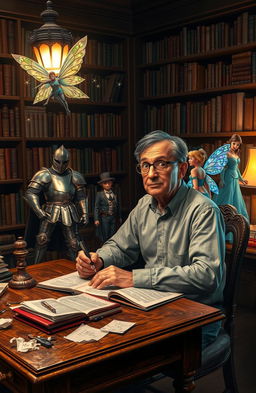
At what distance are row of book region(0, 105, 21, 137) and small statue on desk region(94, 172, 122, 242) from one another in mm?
811

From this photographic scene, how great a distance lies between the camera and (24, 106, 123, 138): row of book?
4.14 m

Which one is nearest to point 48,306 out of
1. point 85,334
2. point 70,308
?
point 70,308

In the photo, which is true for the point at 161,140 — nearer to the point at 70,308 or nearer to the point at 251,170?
the point at 70,308

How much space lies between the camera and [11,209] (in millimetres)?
4070

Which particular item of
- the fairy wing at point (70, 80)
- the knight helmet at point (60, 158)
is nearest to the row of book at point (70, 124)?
the knight helmet at point (60, 158)

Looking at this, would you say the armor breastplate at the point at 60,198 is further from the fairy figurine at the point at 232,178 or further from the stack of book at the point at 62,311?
the stack of book at the point at 62,311

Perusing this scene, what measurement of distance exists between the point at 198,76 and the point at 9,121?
163 cm

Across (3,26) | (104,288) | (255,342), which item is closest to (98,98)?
(3,26)

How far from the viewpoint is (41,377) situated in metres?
1.19

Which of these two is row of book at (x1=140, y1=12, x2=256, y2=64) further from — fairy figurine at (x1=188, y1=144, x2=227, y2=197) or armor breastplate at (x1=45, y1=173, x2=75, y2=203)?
armor breastplate at (x1=45, y1=173, x2=75, y2=203)

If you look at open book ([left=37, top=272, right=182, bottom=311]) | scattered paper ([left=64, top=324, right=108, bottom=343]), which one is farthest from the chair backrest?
scattered paper ([left=64, top=324, right=108, bottom=343])

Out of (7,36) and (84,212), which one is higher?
(7,36)

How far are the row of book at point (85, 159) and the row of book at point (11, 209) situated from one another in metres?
0.23

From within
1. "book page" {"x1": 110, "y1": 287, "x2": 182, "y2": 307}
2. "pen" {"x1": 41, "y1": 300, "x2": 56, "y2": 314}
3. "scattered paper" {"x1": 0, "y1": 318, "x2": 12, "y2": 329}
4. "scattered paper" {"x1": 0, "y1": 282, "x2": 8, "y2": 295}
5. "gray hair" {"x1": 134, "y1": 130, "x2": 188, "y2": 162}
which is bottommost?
"scattered paper" {"x1": 0, "y1": 318, "x2": 12, "y2": 329}
